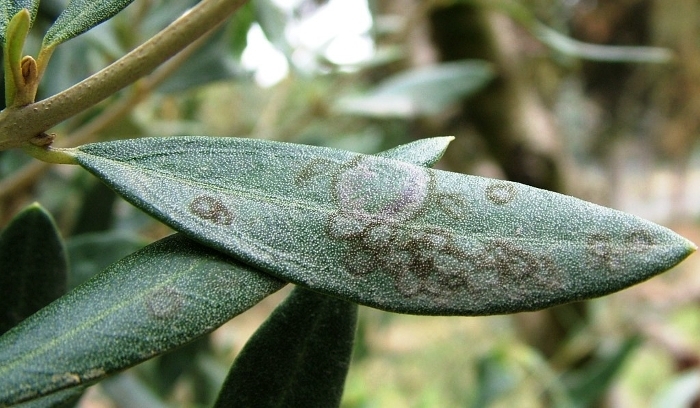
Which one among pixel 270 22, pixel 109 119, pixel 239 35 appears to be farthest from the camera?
pixel 239 35

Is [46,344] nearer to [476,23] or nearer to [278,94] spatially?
[278,94]

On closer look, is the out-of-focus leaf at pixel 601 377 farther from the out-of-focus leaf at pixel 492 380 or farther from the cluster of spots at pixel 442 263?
the cluster of spots at pixel 442 263

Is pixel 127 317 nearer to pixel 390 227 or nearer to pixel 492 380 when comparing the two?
pixel 390 227

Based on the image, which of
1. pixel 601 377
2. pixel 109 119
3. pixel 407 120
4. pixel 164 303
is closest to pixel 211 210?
pixel 164 303

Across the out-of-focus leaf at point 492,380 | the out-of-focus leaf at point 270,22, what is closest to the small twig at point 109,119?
the out-of-focus leaf at point 270,22

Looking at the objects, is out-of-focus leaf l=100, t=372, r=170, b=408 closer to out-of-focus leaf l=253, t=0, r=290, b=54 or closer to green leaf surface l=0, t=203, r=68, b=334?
green leaf surface l=0, t=203, r=68, b=334
